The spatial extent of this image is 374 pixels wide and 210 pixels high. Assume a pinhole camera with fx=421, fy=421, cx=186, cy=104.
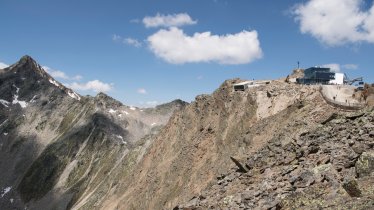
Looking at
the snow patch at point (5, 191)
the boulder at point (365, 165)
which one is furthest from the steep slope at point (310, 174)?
the snow patch at point (5, 191)

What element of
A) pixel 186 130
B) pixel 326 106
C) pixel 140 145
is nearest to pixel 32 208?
pixel 140 145

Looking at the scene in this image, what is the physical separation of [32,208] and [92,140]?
3528cm

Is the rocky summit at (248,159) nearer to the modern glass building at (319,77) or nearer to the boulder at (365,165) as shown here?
the boulder at (365,165)

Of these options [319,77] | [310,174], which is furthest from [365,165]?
[319,77]

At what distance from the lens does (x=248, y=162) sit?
100 feet

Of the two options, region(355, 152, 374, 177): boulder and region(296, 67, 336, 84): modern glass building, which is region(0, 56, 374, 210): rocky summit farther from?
region(296, 67, 336, 84): modern glass building

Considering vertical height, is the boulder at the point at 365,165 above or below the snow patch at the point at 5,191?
above

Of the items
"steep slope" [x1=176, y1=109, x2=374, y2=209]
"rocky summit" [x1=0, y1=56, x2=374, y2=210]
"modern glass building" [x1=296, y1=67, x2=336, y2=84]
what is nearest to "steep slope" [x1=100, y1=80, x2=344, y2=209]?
"rocky summit" [x1=0, y1=56, x2=374, y2=210]

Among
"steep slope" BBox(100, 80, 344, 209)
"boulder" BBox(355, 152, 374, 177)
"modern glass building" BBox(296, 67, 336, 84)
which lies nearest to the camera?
"boulder" BBox(355, 152, 374, 177)

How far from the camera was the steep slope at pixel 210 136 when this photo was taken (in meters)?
49.1

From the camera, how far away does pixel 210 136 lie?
6688 cm

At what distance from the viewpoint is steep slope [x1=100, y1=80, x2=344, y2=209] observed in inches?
1933

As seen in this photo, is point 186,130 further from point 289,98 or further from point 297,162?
point 297,162

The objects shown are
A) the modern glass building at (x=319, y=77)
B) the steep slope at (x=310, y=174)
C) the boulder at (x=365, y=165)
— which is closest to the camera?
the steep slope at (x=310, y=174)
